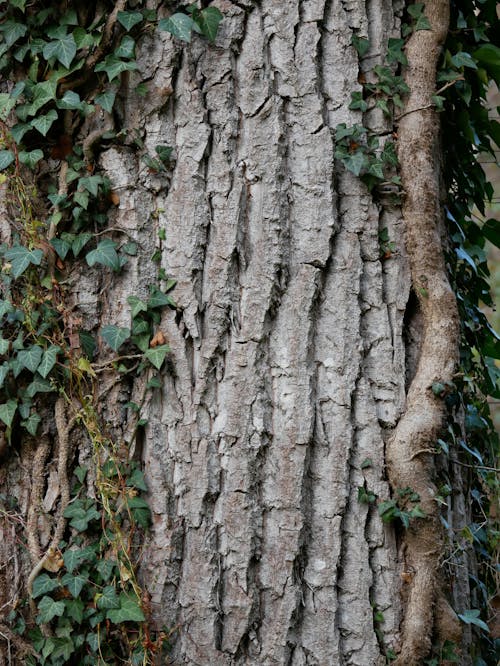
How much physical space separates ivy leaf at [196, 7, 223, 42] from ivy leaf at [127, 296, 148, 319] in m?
0.72

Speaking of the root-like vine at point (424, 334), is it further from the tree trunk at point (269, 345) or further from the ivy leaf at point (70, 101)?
the ivy leaf at point (70, 101)

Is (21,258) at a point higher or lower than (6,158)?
lower

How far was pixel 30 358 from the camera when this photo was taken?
5.83ft

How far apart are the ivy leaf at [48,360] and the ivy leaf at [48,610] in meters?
0.60

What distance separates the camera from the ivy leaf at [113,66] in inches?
68.4

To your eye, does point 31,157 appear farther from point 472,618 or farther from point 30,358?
point 472,618

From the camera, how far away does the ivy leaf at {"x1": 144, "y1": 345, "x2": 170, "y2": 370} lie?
5.60ft

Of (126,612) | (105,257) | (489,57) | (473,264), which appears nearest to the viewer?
(126,612)

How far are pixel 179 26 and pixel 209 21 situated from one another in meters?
0.08

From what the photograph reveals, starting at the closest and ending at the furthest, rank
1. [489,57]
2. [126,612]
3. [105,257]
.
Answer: [126,612] → [105,257] → [489,57]

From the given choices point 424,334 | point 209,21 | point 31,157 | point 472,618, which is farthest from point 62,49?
point 472,618

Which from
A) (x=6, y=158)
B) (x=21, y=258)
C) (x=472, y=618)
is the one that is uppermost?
(x=6, y=158)

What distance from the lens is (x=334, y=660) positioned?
63.6 inches

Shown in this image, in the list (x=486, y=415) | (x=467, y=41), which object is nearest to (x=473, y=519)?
(x=486, y=415)
